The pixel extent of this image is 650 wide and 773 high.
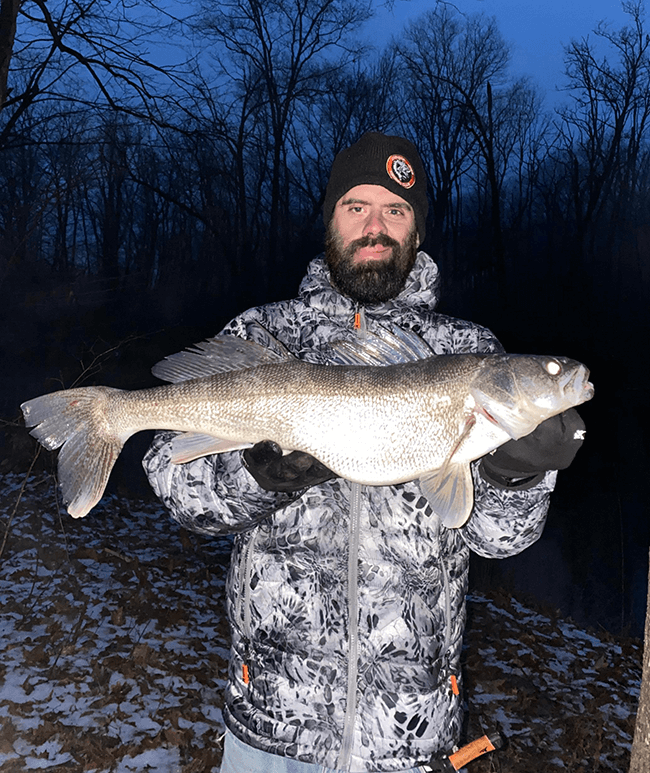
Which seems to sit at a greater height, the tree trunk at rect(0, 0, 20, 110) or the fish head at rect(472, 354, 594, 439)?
the tree trunk at rect(0, 0, 20, 110)

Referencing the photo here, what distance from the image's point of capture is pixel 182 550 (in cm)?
855

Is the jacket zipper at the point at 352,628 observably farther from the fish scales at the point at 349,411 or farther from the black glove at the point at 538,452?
the black glove at the point at 538,452

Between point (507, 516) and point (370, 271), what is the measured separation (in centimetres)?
121

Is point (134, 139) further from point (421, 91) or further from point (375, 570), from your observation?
point (375, 570)

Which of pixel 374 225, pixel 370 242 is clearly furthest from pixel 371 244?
pixel 374 225

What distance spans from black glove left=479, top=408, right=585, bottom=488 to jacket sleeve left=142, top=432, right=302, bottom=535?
31.0 inches

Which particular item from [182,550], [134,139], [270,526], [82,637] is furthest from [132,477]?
[134,139]

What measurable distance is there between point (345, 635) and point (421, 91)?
25871 mm

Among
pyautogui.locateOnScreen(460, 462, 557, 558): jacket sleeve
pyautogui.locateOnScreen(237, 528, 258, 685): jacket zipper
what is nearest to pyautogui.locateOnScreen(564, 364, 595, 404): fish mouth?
pyautogui.locateOnScreen(460, 462, 557, 558): jacket sleeve

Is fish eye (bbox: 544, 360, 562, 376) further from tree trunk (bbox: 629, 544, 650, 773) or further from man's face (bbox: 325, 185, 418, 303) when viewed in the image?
tree trunk (bbox: 629, 544, 650, 773)

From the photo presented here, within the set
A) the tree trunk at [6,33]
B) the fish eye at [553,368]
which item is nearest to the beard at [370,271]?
the fish eye at [553,368]

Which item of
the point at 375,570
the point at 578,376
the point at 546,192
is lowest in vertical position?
the point at 375,570

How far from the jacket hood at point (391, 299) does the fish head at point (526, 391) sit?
61cm

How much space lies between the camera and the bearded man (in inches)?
87.6
